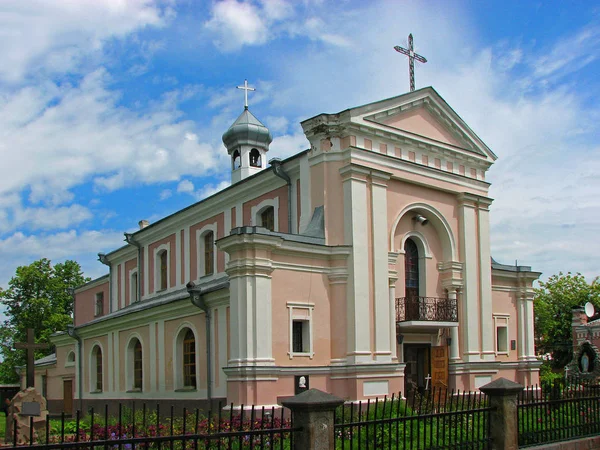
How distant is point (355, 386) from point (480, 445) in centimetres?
829

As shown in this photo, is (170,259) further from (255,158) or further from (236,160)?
(255,158)

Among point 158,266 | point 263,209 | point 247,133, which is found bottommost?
point 158,266

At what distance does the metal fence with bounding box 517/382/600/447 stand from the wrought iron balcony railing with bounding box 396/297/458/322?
24.9 ft

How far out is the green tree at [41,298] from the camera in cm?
4478

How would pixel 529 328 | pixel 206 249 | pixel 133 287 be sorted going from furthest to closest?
pixel 133 287 → pixel 206 249 → pixel 529 328

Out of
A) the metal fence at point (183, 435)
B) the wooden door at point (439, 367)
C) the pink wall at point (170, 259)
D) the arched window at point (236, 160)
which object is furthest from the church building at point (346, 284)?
the arched window at point (236, 160)

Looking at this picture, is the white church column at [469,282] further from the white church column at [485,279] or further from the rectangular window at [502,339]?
the rectangular window at [502,339]

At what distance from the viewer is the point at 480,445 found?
1027 cm

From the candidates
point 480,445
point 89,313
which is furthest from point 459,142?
point 89,313

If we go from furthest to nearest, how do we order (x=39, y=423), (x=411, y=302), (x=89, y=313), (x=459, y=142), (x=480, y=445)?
(x=89, y=313) < (x=459, y=142) < (x=411, y=302) < (x=39, y=423) < (x=480, y=445)

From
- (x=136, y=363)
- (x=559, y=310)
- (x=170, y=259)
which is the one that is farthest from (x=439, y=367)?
(x=559, y=310)

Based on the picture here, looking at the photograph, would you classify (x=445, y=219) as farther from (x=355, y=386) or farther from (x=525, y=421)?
(x=525, y=421)

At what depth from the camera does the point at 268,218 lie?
23.2 m

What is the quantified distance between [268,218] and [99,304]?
15.8m
